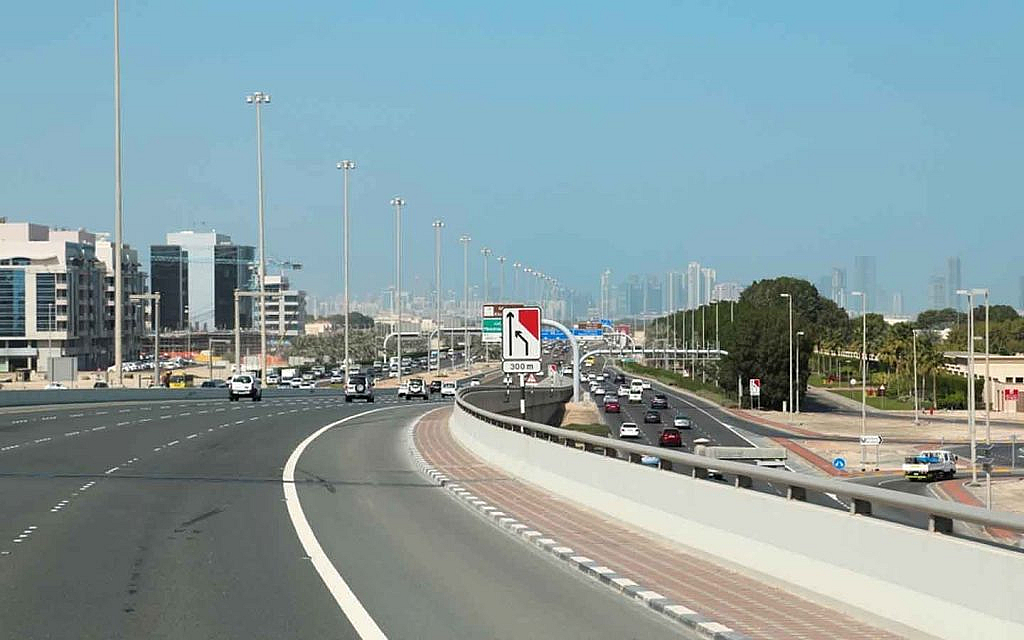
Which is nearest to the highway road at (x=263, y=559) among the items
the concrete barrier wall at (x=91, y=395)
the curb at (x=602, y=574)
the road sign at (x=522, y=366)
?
the curb at (x=602, y=574)

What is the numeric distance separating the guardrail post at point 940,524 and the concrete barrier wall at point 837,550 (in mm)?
77

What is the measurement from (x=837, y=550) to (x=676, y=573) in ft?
9.30

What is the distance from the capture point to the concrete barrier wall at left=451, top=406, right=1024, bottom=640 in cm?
977

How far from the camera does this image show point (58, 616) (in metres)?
12.4

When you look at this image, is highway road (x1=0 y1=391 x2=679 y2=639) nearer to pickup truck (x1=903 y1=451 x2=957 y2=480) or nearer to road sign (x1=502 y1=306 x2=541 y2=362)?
road sign (x1=502 y1=306 x2=541 y2=362)

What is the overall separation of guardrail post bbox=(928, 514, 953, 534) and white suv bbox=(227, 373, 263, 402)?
74.5 meters

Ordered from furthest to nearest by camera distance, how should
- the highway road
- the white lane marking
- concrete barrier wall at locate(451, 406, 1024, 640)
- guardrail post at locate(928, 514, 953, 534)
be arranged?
the highway road
the white lane marking
guardrail post at locate(928, 514, 953, 534)
concrete barrier wall at locate(451, 406, 1024, 640)

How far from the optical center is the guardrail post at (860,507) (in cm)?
1223

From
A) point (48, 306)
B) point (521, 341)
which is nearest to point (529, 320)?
point (521, 341)

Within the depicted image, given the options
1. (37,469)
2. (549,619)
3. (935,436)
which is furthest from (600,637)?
(935,436)

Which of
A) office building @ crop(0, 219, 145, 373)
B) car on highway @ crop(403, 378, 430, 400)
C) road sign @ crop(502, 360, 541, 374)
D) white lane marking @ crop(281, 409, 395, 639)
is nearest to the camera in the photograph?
white lane marking @ crop(281, 409, 395, 639)

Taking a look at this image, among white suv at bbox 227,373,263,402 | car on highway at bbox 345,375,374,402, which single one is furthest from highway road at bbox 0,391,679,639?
car on highway at bbox 345,375,374,402

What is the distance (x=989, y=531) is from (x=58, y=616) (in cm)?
763

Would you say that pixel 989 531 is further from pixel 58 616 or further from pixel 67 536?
pixel 67 536
